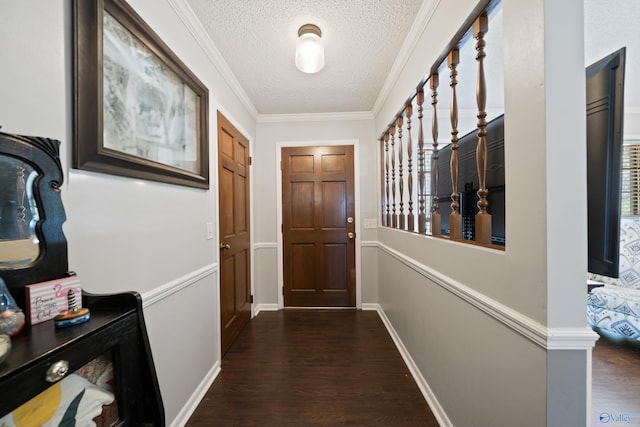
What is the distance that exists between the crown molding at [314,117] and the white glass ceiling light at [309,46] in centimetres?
141

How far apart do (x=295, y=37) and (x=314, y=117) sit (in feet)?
4.48

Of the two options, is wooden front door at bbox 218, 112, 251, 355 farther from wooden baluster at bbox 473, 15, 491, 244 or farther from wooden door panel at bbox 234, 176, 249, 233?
wooden baluster at bbox 473, 15, 491, 244

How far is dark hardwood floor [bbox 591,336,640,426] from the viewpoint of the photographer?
50.5 inches

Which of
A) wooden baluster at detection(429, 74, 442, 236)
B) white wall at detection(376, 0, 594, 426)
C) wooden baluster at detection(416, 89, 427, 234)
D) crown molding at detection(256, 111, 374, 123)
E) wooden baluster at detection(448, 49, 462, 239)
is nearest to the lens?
white wall at detection(376, 0, 594, 426)

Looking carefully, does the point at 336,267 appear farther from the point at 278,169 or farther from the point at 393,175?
the point at 278,169

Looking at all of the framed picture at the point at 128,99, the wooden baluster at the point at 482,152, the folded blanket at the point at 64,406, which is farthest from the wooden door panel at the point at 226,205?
the wooden baluster at the point at 482,152

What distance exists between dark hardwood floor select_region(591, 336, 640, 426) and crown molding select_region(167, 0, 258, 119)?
9.98 ft

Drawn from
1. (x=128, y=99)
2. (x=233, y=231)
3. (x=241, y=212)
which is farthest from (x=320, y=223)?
(x=128, y=99)

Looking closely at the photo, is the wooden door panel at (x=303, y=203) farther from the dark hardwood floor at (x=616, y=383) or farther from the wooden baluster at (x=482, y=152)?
the dark hardwood floor at (x=616, y=383)

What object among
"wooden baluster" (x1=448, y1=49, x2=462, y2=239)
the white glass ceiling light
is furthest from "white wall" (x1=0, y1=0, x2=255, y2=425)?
"wooden baluster" (x1=448, y1=49, x2=462, y2=239)

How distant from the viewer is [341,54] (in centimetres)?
198

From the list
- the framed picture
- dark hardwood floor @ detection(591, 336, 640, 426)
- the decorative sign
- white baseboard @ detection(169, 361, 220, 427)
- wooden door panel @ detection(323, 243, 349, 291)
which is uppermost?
the framed picture

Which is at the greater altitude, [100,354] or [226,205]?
[226,205]
